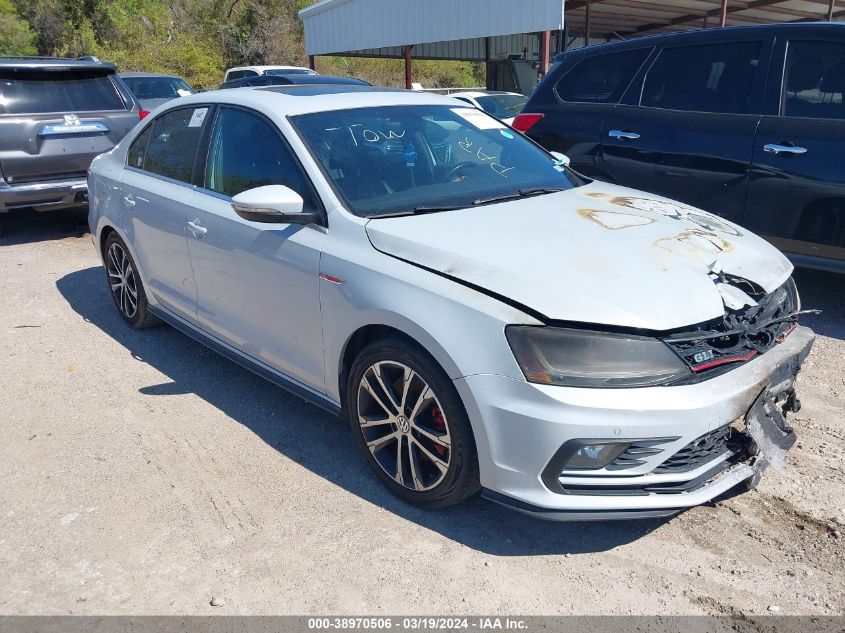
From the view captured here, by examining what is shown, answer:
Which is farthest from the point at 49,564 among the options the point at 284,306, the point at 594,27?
the point at 594,27

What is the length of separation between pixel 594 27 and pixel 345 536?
20745 millimetres

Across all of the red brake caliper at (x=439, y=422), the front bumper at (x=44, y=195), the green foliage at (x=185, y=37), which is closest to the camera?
the red brake caliper at (x=439, y=422)

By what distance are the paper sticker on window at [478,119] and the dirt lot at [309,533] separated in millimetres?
1886

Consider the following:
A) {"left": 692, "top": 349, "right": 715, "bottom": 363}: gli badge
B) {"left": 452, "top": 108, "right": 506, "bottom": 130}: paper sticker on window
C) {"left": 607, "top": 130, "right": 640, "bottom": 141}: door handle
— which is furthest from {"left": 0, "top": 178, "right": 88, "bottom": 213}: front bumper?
{"left": 692, "top": 349, "right": 715, "bottom": 363}: gli badge

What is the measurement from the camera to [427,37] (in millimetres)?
17516

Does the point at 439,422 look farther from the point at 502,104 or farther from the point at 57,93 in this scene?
the point at 502,104

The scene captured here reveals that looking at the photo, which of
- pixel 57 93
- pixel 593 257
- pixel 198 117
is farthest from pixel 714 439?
pixel 57 93

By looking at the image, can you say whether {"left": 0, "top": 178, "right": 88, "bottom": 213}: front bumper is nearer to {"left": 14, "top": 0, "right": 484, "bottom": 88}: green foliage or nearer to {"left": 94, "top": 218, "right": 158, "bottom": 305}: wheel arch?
{"left": 94, "top": 218, "right": 158, "bottom": 305}: wheel arch

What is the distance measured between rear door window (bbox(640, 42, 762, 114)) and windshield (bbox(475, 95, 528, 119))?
246 inches

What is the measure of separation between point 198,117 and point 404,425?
2.42 metres

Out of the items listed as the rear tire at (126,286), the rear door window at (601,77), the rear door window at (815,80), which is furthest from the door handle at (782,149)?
the rear tire at (126,286)

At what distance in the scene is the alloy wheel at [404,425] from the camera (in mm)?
2906

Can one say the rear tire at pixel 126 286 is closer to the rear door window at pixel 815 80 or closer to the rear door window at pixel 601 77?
the rear door window at pixel 601 77

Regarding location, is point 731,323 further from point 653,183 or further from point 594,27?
point 594,27
